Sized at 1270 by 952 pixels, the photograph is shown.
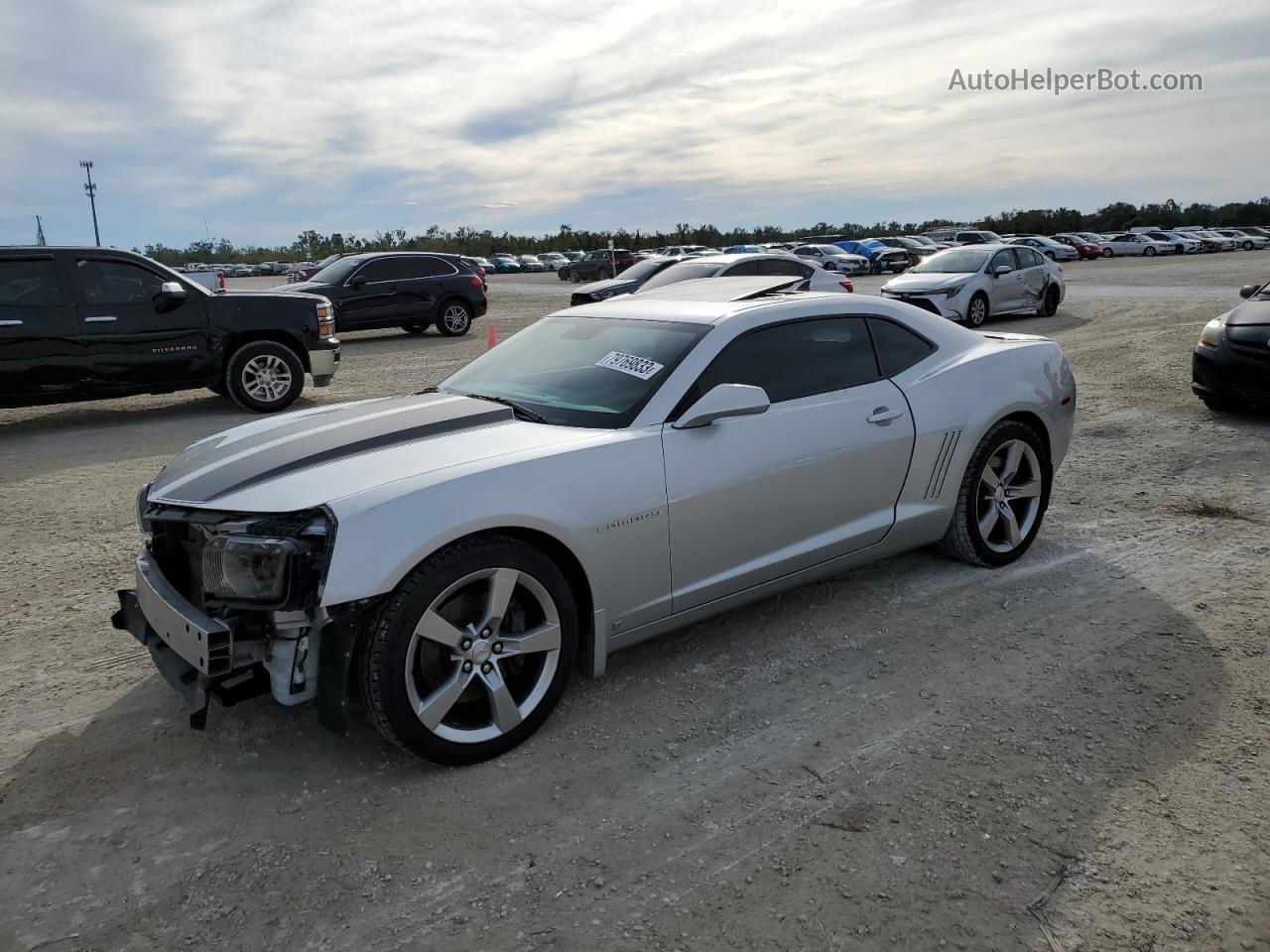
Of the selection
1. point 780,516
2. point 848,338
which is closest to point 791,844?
point 780,516

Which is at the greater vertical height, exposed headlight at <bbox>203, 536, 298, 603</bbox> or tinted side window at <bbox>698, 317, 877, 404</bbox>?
tinted side window at <bbox>698, 317, 877, 404</bbox>

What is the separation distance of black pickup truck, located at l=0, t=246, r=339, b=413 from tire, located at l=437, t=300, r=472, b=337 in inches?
297

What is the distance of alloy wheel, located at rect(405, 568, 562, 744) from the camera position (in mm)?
3061

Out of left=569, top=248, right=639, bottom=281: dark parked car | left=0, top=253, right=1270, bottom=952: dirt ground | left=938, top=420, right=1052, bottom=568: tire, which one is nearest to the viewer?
left=0, top=253, right=1270, bottom=952: dirt ground

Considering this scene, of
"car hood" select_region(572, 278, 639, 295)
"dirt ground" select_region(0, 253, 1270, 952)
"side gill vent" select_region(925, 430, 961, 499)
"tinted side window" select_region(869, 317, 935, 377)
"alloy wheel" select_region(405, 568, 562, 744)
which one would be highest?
"car hood" select_region(572, 278, 639, 295)

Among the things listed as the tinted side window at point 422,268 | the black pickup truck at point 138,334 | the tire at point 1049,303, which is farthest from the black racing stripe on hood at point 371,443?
the tire at point 1049,303

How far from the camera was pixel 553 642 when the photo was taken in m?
3.30

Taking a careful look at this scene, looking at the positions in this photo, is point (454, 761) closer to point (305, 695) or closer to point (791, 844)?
point (305, 695)

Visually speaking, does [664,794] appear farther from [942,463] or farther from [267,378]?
[267,378]

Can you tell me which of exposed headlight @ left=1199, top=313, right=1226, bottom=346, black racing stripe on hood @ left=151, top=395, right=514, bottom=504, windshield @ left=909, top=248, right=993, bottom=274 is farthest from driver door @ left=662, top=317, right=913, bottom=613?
windshield @ left=909, top=248, right=993, bottom=274

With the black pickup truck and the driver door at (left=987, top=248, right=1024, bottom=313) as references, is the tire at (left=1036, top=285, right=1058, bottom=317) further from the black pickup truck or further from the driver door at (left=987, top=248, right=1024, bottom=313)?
the black pickup truck

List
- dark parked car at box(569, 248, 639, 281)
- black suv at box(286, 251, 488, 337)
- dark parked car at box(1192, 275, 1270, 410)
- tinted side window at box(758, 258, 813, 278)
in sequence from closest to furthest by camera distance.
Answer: dark parked car at box(1192, 275, 1270, 410) < tinted side window at box(758, 258, 813, 278) < black suv at box(286, 251, 488, 337) < dark parked car at box(569, 248, 639, 281)

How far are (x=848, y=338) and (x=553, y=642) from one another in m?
2.10

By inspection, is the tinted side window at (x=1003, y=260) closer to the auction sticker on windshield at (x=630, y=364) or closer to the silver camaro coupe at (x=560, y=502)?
the silver camaro coupe at (x=560, y=502)
